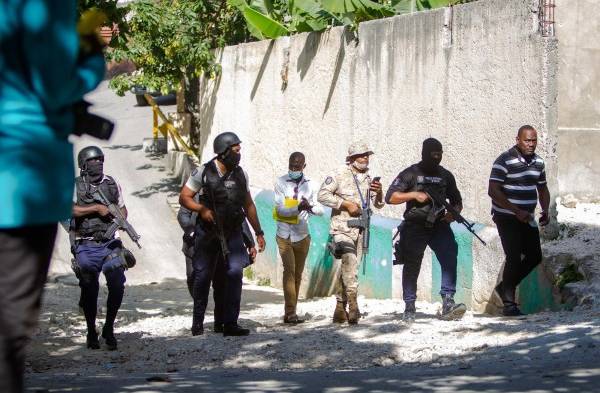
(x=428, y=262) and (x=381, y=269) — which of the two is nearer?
(x=428, y=262)

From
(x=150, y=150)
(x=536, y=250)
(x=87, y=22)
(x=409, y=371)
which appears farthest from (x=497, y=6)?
(x=150, y=150)

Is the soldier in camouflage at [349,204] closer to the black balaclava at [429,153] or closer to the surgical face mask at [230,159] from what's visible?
the black balaclava at [429,153]

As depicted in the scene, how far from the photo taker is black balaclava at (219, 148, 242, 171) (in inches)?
372

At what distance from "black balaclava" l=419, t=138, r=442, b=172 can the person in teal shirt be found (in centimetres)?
678

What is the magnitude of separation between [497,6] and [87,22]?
313 inches

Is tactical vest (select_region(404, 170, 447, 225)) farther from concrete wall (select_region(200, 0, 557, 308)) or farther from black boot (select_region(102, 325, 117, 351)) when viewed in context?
black boot (select_region(102, 325, 117, 351))

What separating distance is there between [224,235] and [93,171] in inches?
47.7

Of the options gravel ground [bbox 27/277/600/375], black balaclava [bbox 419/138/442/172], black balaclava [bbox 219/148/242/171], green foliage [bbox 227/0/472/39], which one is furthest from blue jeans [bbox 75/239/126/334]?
green foliage [bbox 227/0/472/39]

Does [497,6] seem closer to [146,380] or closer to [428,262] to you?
[428,262]

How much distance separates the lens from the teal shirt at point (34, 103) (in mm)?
3129

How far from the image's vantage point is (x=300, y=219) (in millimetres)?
11328

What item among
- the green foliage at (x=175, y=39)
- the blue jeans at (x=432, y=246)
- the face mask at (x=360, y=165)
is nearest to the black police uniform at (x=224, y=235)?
the face mask at (x=360, y=165)

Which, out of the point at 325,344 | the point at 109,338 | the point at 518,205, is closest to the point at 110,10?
the point at 109,338

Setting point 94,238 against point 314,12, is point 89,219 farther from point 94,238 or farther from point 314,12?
point 314,12
